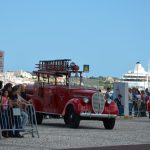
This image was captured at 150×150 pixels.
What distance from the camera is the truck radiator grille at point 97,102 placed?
21.2 m

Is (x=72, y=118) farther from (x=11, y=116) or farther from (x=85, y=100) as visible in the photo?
(x=11, y=116)

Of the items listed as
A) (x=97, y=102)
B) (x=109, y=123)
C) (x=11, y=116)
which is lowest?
(x=109, y=123)

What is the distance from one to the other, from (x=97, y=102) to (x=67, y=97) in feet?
4.20

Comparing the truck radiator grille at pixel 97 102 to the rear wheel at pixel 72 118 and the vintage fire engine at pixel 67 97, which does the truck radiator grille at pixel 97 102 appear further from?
the rear wheel at pixel 72 118

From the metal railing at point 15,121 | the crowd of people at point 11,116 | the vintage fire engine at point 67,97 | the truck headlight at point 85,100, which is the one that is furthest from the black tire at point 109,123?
the crowd of people at point 11,116

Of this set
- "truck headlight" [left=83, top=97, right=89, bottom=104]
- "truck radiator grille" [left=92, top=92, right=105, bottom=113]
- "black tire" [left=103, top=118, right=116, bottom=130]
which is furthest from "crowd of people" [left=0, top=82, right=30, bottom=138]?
"black tire" [left=103, top=118, right=116, bottom=130]

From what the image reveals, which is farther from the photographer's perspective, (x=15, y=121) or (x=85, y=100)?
(x=85, y=100)

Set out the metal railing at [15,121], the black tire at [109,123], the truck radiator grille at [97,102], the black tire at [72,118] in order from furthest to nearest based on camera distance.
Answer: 1. the black tire at [109,123]
2. the truck radiator grille at [97,102]
3. the black tire at [72,118]
4. the metal railing at [15,121]

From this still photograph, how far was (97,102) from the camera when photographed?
21.3 meters

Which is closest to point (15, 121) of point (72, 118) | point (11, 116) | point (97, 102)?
point (11, 116)

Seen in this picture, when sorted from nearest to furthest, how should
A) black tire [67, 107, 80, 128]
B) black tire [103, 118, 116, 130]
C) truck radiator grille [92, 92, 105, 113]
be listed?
black tire [67, 107, 80, 128] → truck radiator grille [92, 92, 105, 113] → black tire [103, 118, 116, 130]

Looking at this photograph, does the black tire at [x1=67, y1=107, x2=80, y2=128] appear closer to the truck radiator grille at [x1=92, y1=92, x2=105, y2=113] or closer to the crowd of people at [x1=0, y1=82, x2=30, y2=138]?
the truck radiator grille at [x1=92, y1=92, x2=105, y2=113]

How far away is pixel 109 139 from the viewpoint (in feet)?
54.4

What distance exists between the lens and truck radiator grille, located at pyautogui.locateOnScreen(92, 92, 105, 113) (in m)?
21.2
